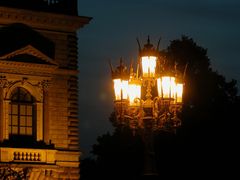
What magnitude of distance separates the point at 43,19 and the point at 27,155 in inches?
236

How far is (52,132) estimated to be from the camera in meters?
45.4

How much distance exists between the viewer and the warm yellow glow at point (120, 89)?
3266 centimetres

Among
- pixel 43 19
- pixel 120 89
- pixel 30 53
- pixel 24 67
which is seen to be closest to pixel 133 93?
pixel 120 89

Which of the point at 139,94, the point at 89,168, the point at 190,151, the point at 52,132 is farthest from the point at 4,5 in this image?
the point at 89,168

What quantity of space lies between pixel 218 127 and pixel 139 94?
31.8 m

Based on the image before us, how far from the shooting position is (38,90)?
1785 inches

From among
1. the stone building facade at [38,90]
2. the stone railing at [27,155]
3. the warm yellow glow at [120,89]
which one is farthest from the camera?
the stone building facade at [38,90]

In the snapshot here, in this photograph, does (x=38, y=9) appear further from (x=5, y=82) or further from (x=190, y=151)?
(x=190, y=151)

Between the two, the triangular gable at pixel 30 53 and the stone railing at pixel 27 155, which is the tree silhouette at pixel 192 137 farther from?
the stone railing at pixel 27 155

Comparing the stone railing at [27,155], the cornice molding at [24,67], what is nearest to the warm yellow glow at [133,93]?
the stone railing at [27,155]

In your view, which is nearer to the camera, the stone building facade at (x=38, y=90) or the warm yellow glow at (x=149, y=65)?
the warm yellow glow at (x=149, y=65)

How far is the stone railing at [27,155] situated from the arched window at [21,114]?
81 centimetres

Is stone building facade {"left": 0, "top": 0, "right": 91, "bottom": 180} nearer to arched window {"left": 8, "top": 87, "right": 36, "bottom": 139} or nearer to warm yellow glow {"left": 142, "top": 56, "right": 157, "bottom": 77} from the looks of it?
arched window {"left": 8, "top": 87, "right": 36, "bottom": 139}

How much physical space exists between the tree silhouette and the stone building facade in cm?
1431
